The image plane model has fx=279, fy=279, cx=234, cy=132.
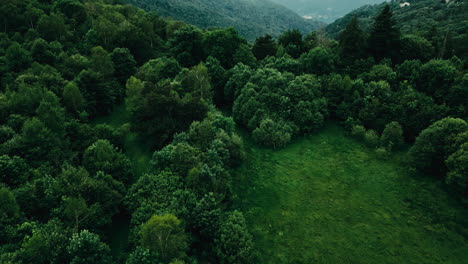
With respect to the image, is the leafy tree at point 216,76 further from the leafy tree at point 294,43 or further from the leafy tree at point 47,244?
the leafy tree at point 47,244

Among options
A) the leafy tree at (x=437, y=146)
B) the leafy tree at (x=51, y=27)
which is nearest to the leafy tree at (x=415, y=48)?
the leafy tree at (x=437, y=146)

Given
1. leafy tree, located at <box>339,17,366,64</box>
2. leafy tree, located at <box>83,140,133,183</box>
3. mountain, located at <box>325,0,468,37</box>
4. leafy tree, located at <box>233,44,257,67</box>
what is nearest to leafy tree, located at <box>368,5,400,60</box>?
leafy tree, located at <box>339,17,366,64</box>

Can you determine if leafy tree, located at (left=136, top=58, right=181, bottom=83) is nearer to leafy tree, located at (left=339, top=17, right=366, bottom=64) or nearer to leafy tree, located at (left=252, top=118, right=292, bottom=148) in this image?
leafy tree, located at (left=252, top=118, right=292, bottom=148)

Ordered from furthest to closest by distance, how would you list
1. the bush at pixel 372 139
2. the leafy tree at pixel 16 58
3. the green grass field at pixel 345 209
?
the leafy tree at pixel 16 58 → the bush at pixel 372 139 → the green grass field at pixel 345 209

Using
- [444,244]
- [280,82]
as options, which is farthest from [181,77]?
[444,244]

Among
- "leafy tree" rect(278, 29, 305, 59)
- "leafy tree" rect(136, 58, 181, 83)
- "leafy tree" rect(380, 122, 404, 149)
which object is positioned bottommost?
"leafy tree" rect(136, 58, 181, 83)

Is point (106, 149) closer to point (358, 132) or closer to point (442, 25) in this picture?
point (358, 132)
